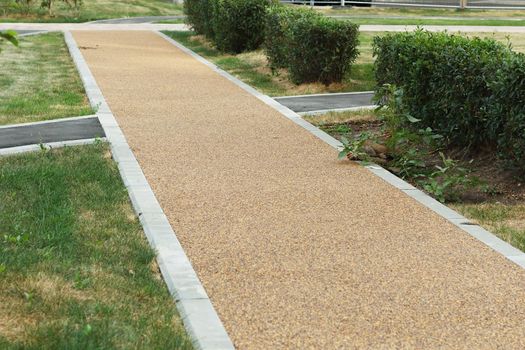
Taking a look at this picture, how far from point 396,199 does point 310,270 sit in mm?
2194

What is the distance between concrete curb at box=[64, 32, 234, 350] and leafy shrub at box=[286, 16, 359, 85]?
16.3 feet

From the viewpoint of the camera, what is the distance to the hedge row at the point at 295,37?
14.8m

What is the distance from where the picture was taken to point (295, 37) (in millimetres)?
15031

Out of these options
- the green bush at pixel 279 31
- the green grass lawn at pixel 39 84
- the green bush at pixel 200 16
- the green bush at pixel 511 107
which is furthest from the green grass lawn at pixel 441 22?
the green bush at pixel 511 107

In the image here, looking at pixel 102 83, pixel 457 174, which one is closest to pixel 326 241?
pixel 457 174

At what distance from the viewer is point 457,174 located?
29.8ft

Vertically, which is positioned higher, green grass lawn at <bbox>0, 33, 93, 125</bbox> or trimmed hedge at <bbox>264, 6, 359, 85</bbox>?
trimmed hedge at <bbox>264, 6, 359, 85</bbox>

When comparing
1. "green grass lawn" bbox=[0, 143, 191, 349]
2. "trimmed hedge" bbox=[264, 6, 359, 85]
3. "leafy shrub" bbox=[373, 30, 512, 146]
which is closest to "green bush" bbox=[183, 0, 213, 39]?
"trimmed hedge" bbox=[264, 6, 359, 85]

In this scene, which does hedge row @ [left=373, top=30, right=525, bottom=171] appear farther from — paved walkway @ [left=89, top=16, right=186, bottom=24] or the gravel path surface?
paved walkway @ [left=89, top=16, right=186, bottom=24]

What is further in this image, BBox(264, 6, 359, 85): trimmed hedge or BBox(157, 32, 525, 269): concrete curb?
BBox(264, 6, 359, 85): trimmed hedge

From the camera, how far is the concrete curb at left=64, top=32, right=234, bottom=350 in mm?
5055

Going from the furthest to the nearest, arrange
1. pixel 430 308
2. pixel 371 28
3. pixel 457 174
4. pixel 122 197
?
pixel 371 28, pixel 457 174, pixel 122 197, pixel 430 308

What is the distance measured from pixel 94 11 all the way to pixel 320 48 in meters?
18.9

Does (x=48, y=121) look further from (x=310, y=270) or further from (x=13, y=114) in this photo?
(x=310, y=270)
